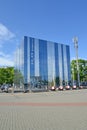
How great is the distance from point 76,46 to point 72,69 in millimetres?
23229

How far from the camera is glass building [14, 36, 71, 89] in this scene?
73812mm

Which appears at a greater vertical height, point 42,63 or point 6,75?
point 42,63

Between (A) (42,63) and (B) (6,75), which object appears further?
(B) (6,75)

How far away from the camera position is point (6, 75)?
265 feet

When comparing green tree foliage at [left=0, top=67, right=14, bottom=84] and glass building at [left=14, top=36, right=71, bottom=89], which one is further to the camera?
green tree foliage at [left=0, top=67, right=14, bottom=84]

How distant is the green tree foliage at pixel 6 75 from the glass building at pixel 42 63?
3.45m

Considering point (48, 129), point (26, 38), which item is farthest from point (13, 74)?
point (48, 129)

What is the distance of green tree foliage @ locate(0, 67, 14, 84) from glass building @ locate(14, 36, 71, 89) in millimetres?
3451

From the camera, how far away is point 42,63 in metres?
78.5

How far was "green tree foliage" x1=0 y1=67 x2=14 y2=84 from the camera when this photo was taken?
261ft

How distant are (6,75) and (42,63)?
14.9m

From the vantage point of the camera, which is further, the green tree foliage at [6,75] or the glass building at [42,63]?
the green tree foliage at [6,75]

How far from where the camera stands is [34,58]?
76.1m

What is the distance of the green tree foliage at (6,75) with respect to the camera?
261 feet
